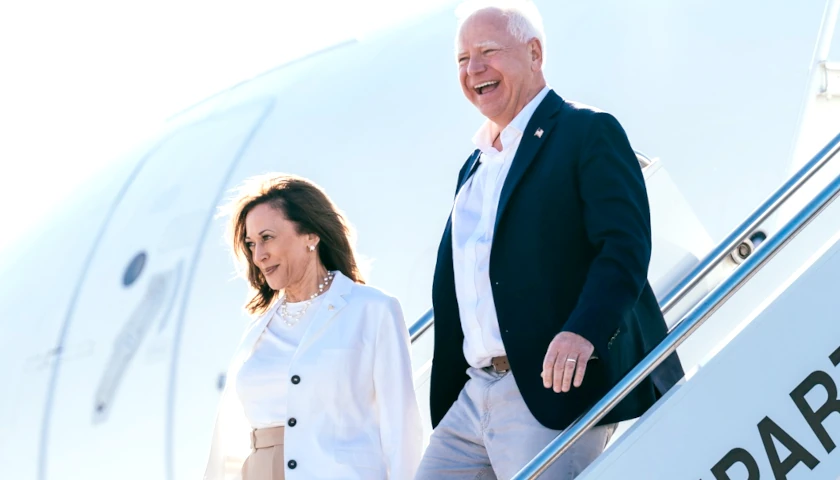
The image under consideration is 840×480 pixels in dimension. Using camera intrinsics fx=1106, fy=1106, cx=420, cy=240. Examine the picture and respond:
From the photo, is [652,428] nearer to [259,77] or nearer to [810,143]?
[810,143]

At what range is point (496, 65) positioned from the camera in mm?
2963

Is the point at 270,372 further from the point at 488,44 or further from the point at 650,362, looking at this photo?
the point at 650,362

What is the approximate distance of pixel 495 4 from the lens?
3.03 m

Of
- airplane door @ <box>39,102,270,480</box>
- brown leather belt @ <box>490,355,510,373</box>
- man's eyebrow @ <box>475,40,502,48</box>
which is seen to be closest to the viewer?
brown leather belt @ <box>490,355,510,373</box>

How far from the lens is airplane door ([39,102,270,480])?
505 cm

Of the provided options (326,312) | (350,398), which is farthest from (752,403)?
(326,312)

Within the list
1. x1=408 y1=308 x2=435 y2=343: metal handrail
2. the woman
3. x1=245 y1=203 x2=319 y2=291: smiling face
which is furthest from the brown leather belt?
x1=408 y1=308 x2=435 y2=343: metal handrail

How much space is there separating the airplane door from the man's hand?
115 inches

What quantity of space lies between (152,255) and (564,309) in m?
3.25

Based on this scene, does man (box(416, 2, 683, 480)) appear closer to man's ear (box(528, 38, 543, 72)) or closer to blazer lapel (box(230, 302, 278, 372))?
man's ear (box(528, 38, 543, 72))

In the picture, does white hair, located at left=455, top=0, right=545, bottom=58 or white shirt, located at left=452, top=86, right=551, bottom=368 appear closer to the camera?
white shirt, located at left=452, top=86, right=551, bottom=368

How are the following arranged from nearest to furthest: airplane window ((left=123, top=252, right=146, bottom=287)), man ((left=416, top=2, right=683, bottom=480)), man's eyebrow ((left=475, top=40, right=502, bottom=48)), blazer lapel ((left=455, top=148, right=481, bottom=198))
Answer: man ((left=416, top=2, right=683, bottom=480)), man's eyebrow ((left=475, top=40, right=502, bottom=48)), blazer lapel ((left=455, top=148, right=481, bottom=198)), airplane window ((left=123, top=252, right=146, bottom=287))

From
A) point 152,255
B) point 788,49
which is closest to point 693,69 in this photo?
point 788,49

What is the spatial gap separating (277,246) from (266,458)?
0.67 meters
